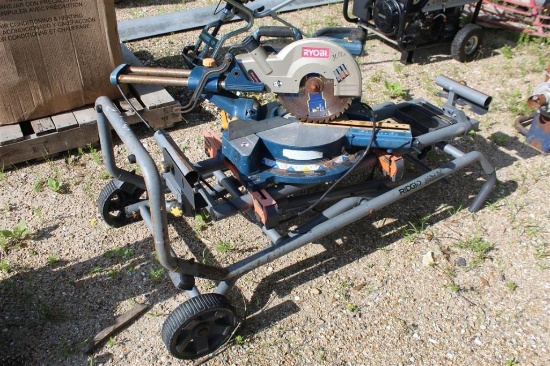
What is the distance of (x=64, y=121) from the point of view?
4.21 metres

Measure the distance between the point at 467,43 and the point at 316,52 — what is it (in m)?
3.83

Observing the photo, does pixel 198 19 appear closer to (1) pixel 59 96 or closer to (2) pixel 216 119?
(2) pixel 216 119

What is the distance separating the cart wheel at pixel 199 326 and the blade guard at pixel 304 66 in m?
1.28

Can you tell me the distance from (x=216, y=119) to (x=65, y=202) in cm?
167

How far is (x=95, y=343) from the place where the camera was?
277 cm

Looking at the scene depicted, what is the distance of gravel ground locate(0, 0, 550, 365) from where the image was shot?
110 inches

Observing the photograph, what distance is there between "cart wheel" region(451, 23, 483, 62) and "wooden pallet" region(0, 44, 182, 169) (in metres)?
3.42

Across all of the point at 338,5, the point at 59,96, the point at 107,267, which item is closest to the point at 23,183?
the point at 59,96

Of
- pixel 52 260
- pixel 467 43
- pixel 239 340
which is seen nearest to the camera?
pixel 239 340

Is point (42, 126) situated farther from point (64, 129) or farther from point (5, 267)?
point (5, 267)

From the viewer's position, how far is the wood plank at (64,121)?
4.14m

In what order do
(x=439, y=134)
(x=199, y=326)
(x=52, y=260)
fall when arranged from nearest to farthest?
(x=199, y=326)
(x=52, y=260)
(x=439, y=134)

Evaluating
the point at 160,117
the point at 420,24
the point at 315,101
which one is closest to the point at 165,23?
the point at 160,117

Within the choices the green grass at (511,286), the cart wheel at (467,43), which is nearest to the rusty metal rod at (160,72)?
the green grass at (511,286)
